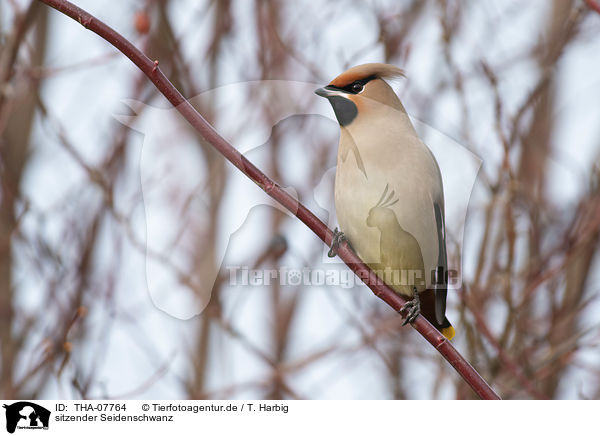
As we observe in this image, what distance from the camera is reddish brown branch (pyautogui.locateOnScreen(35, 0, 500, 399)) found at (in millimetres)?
1461

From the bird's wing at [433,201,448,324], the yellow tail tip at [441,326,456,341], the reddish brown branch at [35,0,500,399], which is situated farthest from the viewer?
the yellow tail tip at [441,326,456,341]

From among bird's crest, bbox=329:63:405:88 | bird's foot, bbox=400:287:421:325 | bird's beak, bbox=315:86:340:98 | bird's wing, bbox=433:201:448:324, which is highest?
bird's crest, bbox=329:63:405:88

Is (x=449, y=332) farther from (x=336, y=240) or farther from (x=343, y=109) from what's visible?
(x=343, y=109)

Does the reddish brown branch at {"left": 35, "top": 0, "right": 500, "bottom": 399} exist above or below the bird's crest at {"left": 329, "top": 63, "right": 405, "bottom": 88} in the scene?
below

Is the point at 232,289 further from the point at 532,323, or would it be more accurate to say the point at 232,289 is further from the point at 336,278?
the point at 532,323

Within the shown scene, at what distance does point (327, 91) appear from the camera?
78.7 inches

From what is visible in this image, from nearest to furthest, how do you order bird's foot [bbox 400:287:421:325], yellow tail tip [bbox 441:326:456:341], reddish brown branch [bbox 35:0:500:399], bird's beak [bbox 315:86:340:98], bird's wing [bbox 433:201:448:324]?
1. reddish brown branch [bbox 35:0:500:399]
2. bird's beak [bbox 315:86:340:98]
3. bird's foot [bbox 400:287:421:325]
4. bird's wing [bbox 433:201:448:324]
5. yellow tail tip [bbox 441:326:456:341]

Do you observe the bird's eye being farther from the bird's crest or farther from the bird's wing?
the bird's wing

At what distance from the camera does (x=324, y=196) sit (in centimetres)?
234

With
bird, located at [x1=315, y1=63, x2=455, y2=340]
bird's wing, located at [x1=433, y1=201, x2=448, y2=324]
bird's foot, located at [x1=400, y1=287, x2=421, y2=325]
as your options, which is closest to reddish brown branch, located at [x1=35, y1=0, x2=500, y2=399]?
bird's foot, located at [x1=400, y1=287, x2=421, y2=325]

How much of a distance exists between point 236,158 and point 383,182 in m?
0.69

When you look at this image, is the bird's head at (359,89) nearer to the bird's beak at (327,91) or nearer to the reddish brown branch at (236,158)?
the bird's beak at (327,91)

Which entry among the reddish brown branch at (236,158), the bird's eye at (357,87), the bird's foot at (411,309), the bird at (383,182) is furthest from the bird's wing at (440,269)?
the bird's eye at (357,87)
